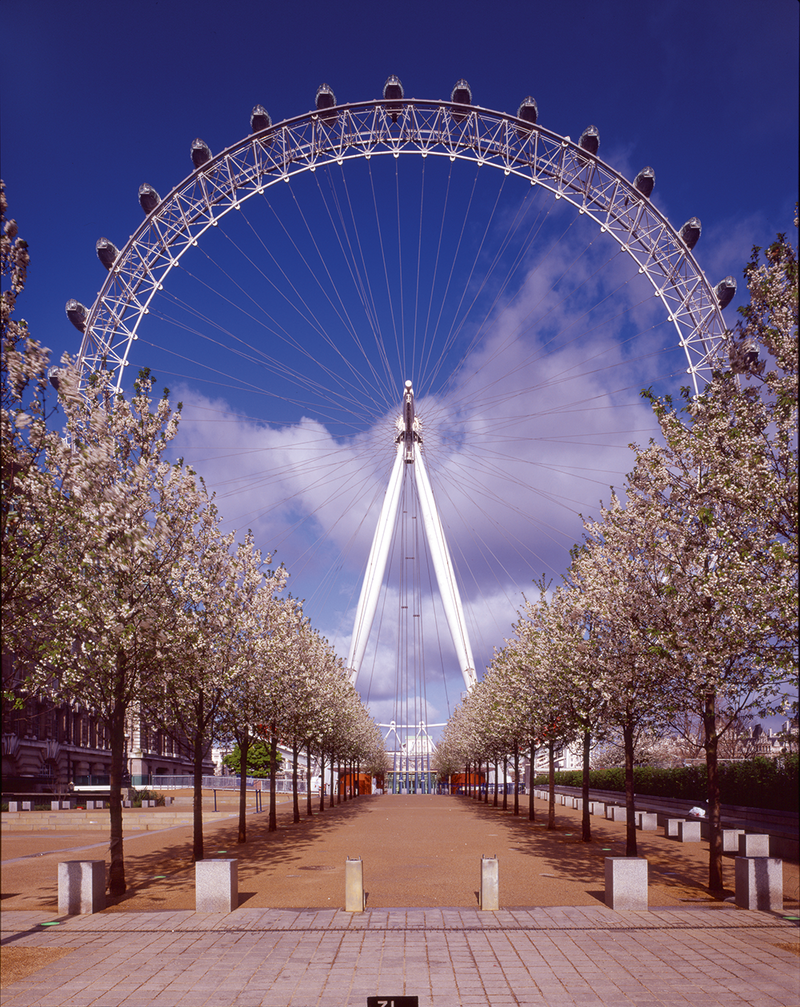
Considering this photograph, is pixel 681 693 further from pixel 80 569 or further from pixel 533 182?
pixel 533 182

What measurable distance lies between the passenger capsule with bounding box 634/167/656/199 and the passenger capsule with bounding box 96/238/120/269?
25952 mm

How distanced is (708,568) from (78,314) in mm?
31854

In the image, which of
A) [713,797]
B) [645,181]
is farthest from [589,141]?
[713,797]

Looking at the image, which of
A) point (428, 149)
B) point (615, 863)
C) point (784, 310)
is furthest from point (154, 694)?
point (428, 149)

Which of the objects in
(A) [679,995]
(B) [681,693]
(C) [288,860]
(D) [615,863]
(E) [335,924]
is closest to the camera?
(A) [679,995]

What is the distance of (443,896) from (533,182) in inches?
1382

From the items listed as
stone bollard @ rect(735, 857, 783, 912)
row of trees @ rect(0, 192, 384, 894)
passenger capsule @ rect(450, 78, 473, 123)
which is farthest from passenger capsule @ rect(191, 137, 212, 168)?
stone bollard @ rect(735, 857, 783, 912)

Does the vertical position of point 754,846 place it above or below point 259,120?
below

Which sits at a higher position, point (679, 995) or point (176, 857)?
point (679, 995)

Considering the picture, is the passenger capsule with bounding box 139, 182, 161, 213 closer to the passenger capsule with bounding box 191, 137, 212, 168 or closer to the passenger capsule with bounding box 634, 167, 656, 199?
the passenger capsule with bounding box 191, 137, 212, 168

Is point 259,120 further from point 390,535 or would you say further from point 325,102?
point 390,535

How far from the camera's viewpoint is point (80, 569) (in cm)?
1631

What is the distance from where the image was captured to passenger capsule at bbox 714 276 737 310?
3881cm

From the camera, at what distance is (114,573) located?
1745 centimetres
